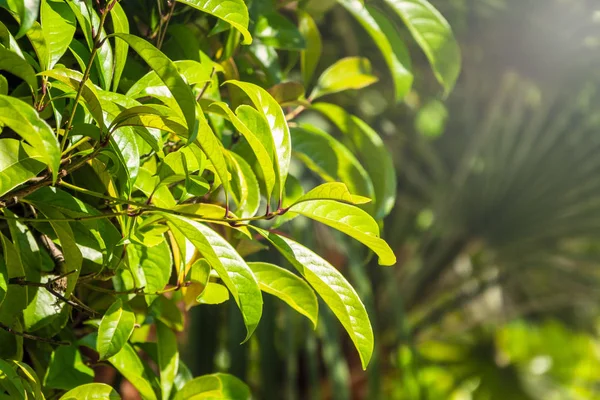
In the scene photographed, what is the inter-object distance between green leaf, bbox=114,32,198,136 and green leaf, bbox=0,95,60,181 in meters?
0.06

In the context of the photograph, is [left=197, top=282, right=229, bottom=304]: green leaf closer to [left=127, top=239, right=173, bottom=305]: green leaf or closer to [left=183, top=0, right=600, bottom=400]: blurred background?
[left=127, top=239, right=173, bottom=305]: green leaf

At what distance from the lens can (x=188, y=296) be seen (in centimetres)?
48

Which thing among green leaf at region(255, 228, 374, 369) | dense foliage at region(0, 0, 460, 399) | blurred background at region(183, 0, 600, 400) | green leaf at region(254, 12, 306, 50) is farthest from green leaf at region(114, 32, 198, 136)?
blurred background at region(183, 0, 600, 400)

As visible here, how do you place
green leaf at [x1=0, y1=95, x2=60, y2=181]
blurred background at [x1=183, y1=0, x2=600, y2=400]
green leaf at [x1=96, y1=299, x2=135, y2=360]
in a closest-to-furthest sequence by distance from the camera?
green leaf at [x1=0, y1=95, x2=60, y2=181]
green leaf at [x1=96, y1=299, x2=135, y2=360]
blurred background at [x1=183, y1=0, x2=600, y2=400]

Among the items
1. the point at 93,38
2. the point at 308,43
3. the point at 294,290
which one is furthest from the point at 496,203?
the point at 93,38

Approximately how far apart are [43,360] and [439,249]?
5.32 feet

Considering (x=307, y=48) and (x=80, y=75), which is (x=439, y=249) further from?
(x=80, y=75)

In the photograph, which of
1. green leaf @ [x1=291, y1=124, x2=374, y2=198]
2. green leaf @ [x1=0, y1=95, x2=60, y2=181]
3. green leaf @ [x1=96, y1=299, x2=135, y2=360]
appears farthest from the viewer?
green leaf @ [x1=291, y1=124, x2=374, y2=198]

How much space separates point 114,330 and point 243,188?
0.11 metres

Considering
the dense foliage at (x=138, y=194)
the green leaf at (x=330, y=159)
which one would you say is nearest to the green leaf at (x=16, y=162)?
the dense foliage at (x=138, y=194)

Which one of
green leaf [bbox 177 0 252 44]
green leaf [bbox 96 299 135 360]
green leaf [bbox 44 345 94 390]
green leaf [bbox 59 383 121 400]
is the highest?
green leaf [bbox 177 0 252 44]

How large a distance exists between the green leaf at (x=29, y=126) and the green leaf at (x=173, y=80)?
0.20 feet

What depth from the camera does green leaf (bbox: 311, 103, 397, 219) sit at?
57cm

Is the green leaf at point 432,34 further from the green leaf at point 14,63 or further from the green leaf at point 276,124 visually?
the green leaf at point 14,63
